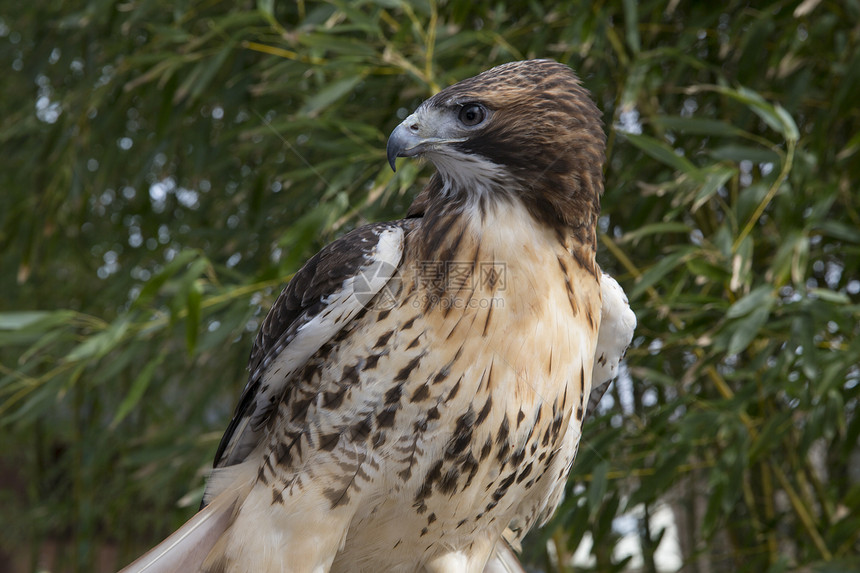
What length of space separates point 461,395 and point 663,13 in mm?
1715

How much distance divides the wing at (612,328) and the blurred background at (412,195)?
1.03 ft

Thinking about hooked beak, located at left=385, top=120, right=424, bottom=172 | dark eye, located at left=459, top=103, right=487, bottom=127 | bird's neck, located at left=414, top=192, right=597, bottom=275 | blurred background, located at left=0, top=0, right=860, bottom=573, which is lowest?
blurred background, located at left=0, top=0, right=860, bottom=573

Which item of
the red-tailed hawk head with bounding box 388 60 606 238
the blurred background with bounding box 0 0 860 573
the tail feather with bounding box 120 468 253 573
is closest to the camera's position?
the red-tailed hawk head with bounding box 388 60 606 238

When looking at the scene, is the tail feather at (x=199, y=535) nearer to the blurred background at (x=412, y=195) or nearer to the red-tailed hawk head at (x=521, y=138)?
the blurred background at (x=412, y=195)

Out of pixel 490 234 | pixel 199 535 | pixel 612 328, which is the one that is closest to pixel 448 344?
pixel 490 234

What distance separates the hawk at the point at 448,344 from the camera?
4.71 feet

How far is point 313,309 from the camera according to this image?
5.03 ft

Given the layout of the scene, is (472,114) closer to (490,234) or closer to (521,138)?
(521,138)

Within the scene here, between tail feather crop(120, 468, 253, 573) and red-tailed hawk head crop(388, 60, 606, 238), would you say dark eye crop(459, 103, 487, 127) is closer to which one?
red-tailed hawk head crop(388, 60, 606, 238)

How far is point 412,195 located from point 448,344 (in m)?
1.29

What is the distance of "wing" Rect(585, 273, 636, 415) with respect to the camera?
5.58 ft

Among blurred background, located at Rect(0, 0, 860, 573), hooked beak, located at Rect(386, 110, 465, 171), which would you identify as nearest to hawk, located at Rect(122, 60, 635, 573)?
hooked beak, located at Rect(386, 110, 465, 171)

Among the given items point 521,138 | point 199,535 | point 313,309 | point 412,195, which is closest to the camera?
point 521,138

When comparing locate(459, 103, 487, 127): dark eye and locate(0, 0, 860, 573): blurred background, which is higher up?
locate(459, 103, 487, 127): dark eye
